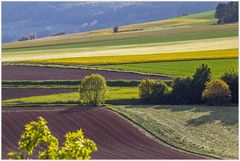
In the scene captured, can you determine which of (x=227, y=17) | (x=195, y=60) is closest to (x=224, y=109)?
(x=195, y=60)

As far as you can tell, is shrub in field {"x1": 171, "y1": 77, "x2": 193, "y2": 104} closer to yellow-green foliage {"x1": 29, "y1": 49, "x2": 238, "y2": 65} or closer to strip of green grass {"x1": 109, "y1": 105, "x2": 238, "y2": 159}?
strip of green grass {"x1": 109, "y1": 105, "x2": 238, "y2": 159}

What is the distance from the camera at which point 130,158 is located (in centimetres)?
3222

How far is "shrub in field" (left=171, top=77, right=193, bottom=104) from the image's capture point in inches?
2041

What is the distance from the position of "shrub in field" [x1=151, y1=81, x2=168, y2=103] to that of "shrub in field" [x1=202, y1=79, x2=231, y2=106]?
129 inches

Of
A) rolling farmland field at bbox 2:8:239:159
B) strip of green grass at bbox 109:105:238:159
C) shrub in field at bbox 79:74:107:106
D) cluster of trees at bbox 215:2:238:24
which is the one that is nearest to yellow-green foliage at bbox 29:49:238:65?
rolling farmland field at bbox 2:8:239:159

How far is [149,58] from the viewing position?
78625mm

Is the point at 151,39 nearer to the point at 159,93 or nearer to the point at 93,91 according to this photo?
the point at 159,93

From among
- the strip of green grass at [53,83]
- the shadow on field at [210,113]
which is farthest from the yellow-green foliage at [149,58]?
the shadow on field at [210,113]

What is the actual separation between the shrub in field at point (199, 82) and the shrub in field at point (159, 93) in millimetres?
2330

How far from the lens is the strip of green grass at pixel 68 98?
50281 mm

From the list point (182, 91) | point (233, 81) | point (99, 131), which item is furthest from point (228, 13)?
point (99, 131)

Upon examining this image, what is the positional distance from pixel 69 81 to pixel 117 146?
81.0ft

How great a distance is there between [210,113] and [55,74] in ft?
77.3

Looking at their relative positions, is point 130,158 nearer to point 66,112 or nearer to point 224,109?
point 66,112
